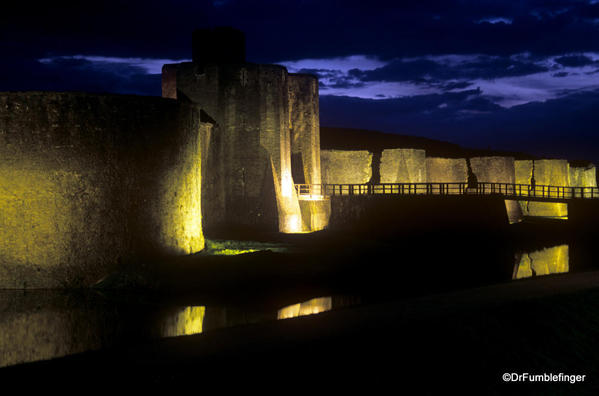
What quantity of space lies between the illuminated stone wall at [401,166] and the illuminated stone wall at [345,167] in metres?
1.40

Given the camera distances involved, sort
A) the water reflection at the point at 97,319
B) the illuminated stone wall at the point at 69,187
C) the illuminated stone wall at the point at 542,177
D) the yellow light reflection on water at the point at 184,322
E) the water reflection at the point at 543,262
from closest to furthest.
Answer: the water reflection at the point at 97,319 → the yellow light reflection on water at the point at 184,322 → the illuminated stone wall at the point at 69,187 → the water reflection at the point at 543,262 → the illuminated stone wall at the point at 542,177

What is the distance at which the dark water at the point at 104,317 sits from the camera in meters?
10.7

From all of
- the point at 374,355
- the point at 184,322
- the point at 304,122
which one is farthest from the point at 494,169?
the point at 374,355

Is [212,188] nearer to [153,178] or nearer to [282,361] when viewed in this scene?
[153,178]

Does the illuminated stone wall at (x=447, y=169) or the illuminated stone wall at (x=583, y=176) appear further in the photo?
the illuminated stone wall at (x=583, y=176)

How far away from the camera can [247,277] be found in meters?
16.1

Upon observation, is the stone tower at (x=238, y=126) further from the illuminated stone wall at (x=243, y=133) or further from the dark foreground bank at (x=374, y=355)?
the dark foreground bank at (x=374, y=355)

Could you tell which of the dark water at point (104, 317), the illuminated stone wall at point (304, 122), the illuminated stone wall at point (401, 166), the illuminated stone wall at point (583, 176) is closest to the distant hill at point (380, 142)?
the illuminated stone wall at point (583, 176)

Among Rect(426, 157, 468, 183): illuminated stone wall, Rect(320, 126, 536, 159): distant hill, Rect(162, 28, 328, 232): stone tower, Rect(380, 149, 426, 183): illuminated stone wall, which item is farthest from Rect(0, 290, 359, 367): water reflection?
Rect(320, 126, 536, 159): distant hill

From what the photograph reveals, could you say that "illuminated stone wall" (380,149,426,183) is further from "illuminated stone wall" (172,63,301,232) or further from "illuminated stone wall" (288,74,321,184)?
"illuminated stone wall" (172,63,301,232)

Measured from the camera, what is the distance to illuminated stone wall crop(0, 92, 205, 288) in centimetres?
1602

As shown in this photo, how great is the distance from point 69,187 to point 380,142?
6061cm

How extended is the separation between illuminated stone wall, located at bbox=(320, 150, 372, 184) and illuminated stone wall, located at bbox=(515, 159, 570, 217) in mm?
10736

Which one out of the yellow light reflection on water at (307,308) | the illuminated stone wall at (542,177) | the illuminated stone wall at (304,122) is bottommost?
the yellow light reflection on water at (307,308)
